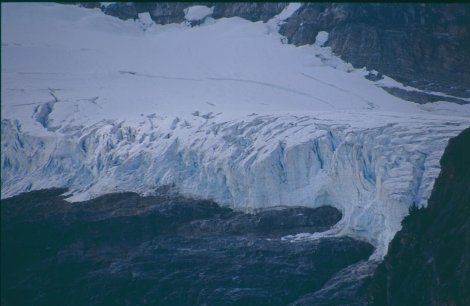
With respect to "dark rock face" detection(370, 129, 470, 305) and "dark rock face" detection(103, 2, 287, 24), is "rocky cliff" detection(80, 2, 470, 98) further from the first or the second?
"dark rock face" detection(370, 129, 470, 305)

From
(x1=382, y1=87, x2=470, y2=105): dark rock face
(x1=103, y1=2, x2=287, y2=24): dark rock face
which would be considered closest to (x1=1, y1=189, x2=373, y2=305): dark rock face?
(x1=382, y1=87, x2=470, y2=105): dark rock face

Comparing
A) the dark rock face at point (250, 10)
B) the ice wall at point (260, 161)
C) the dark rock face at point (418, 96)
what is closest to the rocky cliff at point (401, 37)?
the dark rock face at point (418, 96)

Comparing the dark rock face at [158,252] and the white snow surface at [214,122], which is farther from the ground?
the white snow surface at [214,122]

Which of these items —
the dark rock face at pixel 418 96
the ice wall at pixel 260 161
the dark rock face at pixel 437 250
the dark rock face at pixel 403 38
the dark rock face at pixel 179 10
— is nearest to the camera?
the dark rock face at pixel 437 250

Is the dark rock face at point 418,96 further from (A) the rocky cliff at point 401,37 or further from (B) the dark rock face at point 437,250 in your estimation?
(B) the dark rock face at point 437,250

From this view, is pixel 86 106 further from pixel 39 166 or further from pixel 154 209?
pixel 154 209

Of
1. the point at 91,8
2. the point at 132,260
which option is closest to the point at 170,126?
the point at 132,260
